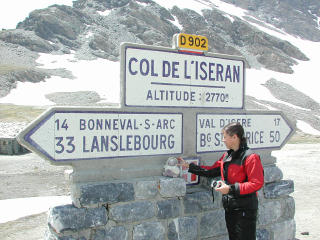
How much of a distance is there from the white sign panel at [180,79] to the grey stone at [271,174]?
Result: 93 centimetres

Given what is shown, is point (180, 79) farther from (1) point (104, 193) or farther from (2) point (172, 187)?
(1) point (104, 193)

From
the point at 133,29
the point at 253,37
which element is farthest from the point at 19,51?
the point at 253,37

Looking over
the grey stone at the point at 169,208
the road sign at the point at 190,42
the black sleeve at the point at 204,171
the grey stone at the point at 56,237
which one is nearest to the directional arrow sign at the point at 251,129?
the black sleeve at the point at 204,171

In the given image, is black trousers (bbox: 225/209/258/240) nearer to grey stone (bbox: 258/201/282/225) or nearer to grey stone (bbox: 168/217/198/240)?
grey stone (bbox: 168/217/198/240)

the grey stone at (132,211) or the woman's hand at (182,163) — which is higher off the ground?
the woman's hand at (182,163)

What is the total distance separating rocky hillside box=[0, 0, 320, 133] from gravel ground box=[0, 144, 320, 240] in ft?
104

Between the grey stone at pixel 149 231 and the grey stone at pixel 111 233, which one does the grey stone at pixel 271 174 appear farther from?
the grey stone at pixel 111 233

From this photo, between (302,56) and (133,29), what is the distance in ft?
130

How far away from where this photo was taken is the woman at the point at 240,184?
10.6 ft

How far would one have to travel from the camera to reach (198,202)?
4258mm

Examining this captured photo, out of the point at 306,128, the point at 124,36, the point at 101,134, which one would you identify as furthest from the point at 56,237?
the point at 124,36

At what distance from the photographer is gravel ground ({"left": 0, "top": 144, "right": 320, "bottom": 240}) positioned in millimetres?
6129

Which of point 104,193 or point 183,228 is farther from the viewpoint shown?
point 183,228

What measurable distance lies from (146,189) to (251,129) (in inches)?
70.9
